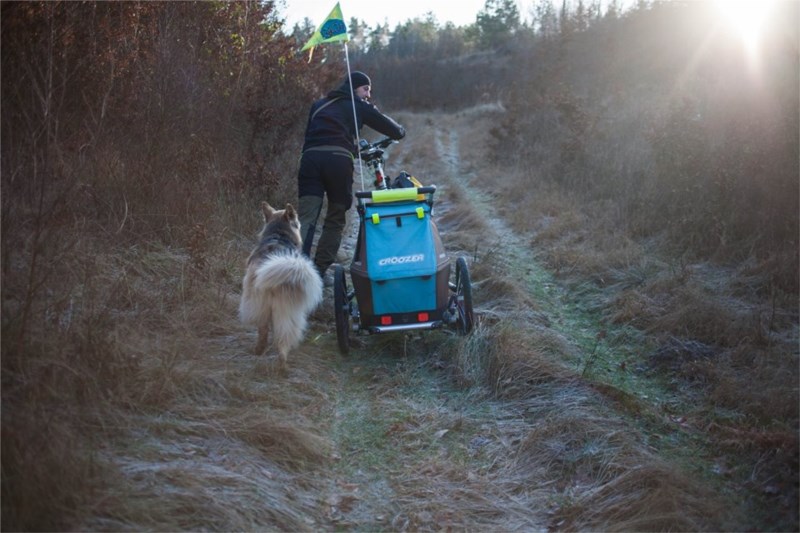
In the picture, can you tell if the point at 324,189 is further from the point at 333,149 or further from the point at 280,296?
the point at 280,296

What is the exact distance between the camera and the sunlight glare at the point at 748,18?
10.0 meters

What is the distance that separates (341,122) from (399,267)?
198cm

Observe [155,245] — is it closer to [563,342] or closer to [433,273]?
[433,273]

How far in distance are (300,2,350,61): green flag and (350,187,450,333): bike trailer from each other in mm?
2584

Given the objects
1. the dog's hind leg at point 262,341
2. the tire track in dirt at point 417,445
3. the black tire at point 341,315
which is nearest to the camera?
the tire track in dirt at point 417,445

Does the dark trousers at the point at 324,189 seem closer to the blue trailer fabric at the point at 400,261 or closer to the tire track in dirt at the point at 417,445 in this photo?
the blue trailer fabric at the point at 400,261

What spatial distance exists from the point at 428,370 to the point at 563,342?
126cm

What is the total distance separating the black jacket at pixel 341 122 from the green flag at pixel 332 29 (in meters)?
0.90

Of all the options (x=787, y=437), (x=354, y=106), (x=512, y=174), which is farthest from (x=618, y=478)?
(x=512, y=174)

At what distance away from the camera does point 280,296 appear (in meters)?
4.84

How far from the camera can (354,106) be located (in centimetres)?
644

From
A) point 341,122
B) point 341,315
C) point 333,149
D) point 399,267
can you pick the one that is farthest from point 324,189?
point 399,267

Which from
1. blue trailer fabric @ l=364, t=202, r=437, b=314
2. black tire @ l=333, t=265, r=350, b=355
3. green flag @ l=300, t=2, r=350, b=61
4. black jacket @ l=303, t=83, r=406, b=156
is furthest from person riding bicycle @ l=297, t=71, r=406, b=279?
blue trailer fabric @ l=364, t=202, r=437, b=314

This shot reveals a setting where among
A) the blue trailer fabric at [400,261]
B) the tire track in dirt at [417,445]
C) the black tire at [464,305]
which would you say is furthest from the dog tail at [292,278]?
the black tire at [464,305]
